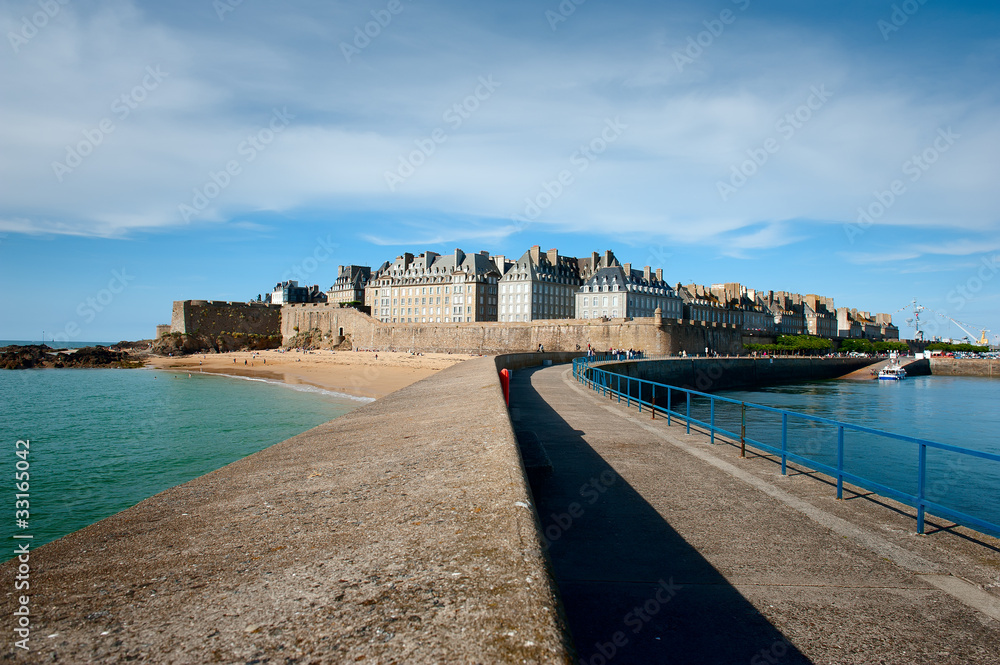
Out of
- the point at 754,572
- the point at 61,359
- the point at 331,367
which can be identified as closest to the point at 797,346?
the point at 331,367

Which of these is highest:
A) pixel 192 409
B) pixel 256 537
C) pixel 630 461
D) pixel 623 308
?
pixel 623 308

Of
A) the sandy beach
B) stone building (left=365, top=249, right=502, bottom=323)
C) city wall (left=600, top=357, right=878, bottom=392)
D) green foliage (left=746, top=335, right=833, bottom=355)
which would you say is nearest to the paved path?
city wall (left=600, top=357, right=878, bottom=392)

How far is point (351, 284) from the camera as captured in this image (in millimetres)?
101625

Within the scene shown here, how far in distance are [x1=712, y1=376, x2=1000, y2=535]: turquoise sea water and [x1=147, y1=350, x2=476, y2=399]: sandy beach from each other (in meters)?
21.1

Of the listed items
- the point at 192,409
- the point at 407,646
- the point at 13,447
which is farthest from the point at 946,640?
the point at 192,409

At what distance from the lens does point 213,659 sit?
85.0 inches

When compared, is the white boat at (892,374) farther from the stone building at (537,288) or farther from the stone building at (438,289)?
the stone building at (438,289)

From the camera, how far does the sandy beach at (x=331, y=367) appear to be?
1582 inches

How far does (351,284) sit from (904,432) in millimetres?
88118

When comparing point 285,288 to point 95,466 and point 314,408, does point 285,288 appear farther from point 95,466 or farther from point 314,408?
point 95,466

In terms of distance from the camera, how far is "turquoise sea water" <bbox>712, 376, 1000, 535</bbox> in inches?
593

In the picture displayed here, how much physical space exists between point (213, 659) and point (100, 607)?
857 mm

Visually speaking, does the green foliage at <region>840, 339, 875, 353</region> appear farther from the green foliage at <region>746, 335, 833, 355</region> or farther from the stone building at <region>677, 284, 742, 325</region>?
the stone building at <region>677, 284, 742, 325</region>

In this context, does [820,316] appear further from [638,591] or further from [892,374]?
[638,591]
